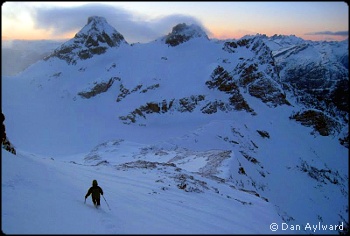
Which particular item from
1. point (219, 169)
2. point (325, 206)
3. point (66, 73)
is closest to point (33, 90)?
point (66, 73)

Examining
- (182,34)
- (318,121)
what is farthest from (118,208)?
(182,34)

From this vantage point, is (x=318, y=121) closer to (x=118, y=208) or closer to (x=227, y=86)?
(x=227, y=86)

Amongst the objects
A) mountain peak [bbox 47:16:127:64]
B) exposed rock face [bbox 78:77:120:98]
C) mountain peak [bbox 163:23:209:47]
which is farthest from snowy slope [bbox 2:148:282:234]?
mountain peak [bbox 163:23:209:47]

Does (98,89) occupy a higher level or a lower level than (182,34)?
lower

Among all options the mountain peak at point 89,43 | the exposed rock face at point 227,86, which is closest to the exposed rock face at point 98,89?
the mountain peak at point 89,43

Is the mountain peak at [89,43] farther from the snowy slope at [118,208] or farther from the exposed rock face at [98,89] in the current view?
the snowy slope at [118,208]
